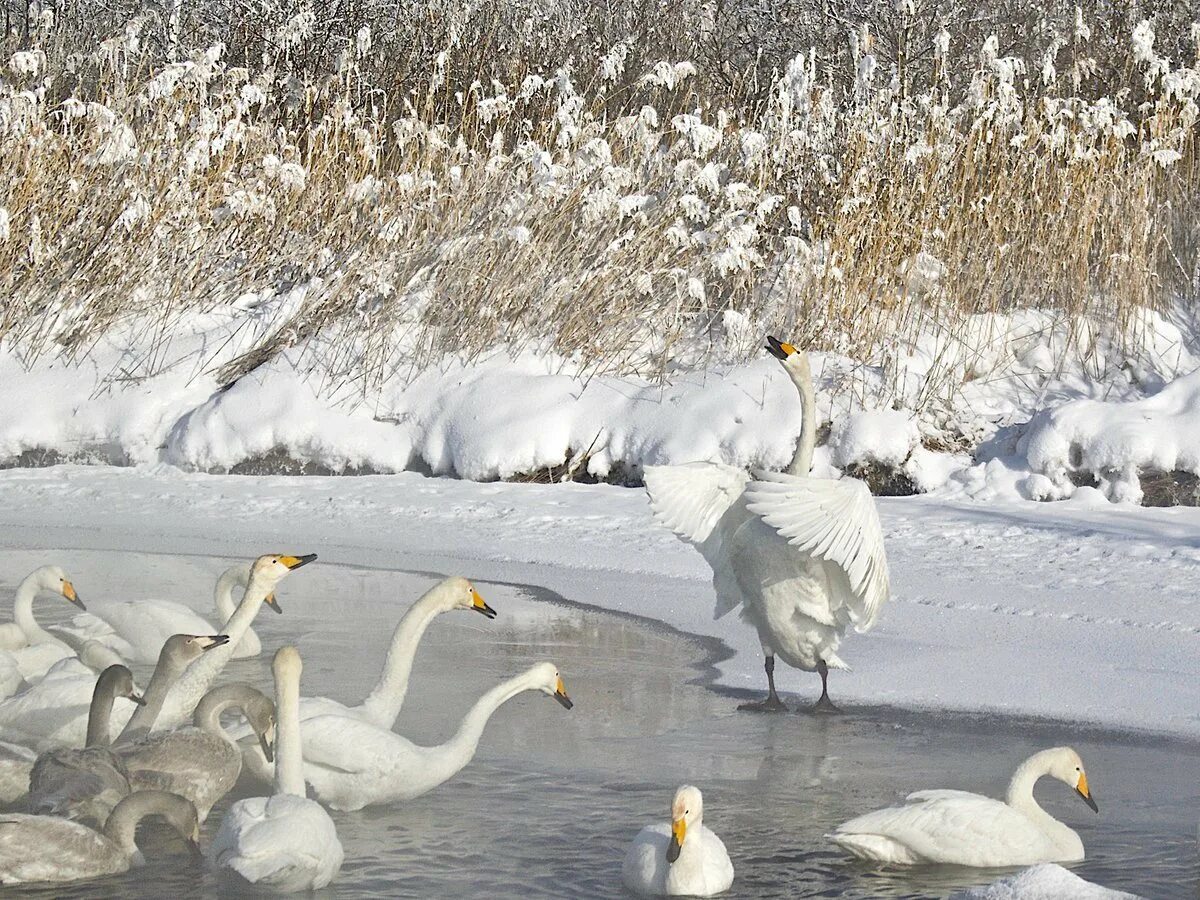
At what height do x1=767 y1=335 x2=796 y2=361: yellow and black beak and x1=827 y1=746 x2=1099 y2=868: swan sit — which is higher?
x1=767 y1=335 x2=796 y2=361: yellow and black beak

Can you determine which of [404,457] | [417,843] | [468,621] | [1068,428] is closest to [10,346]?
[404,457]

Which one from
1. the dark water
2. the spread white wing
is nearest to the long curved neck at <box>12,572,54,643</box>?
the dark water

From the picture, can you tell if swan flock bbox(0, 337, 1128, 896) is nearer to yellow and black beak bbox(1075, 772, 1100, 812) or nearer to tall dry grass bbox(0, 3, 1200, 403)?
yellow and black beak bbox(1075, 772, 1100, 812)

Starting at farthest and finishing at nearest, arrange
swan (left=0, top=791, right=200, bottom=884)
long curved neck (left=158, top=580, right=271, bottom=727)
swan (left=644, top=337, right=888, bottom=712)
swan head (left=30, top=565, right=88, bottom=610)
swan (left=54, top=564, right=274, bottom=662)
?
swan head (left=30, top=565, right=88, bottom=610)
swan (left=54, top=564, right=274, bottom=662)
swan (left=644, top=337, right=888, bottom=712)
long curved neck (left=158, top=580, right=271, bottom=727)
swan (left=0, top=791, right=200, bottom=884)

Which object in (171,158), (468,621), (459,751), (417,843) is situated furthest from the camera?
(171,158)

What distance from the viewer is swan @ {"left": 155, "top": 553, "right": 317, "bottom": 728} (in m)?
4.94

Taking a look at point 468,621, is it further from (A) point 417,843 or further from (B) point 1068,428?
(B) point 1068,428

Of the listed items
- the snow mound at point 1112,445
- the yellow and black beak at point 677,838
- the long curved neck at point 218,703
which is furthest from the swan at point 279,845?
the snow mound at point 1112,445

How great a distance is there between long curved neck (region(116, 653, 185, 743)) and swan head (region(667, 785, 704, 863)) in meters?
1.75

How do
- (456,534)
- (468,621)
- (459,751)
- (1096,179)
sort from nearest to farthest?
1. (459,751)
2. (468,621)
3. (456,534)
4. (1096,179)

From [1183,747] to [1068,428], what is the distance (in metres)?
4.29

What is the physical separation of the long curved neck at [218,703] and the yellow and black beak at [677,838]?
1449mm

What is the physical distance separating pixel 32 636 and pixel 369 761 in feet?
6.51

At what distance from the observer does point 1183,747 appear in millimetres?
4773
